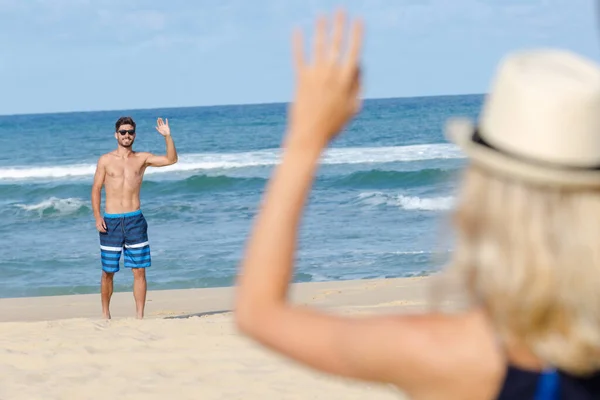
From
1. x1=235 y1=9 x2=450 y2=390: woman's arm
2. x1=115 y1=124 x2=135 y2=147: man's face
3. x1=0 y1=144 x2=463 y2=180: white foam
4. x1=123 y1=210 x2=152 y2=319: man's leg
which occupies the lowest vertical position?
x1=0 y1=144 x2=463 y2=180: white foam

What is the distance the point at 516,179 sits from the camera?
43.0 inches

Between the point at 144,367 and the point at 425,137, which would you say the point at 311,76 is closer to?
the point at 144,367

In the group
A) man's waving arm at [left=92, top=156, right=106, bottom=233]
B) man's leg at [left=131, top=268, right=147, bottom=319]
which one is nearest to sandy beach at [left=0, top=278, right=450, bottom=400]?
man's leg at [left=131, top=268, right=147, bottom=319]

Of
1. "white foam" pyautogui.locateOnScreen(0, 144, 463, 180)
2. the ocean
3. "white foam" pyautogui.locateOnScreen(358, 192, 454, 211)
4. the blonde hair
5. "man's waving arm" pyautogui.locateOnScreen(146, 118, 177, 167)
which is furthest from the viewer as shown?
Result: "white foam" pyautogui.locateOnScreen(0, 144, 463, 180)

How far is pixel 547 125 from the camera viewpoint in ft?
3.64

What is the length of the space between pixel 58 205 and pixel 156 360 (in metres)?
12.3

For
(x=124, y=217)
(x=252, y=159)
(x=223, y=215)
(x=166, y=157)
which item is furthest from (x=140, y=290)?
(x=252, y=159)

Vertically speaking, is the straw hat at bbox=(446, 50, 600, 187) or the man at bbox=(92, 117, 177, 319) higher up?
the straw hat at bbox=(446, 50, 600, 187)

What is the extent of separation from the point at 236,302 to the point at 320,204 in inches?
621

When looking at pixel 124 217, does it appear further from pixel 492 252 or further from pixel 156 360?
pixel 492 252

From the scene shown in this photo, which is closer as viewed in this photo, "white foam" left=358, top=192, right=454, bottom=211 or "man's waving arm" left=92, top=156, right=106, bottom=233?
"man's waving arm" left=92, top=156, right=106, bottom=233

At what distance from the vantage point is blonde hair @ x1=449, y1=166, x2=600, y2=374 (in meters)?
1.07

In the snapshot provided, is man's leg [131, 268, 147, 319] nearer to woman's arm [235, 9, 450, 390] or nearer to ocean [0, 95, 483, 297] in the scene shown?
ocean [0, 95, 483, 297]

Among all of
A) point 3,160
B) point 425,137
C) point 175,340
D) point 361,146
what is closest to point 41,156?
point 3,160
